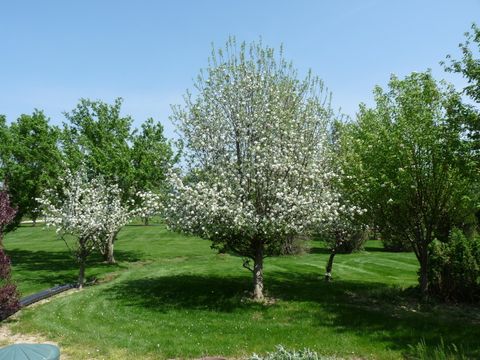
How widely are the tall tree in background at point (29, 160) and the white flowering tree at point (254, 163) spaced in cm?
1633

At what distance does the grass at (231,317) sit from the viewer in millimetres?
13016

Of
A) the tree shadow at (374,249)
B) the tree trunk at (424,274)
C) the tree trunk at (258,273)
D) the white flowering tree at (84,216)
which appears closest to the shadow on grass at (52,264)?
the white flowering tree at (84,216)

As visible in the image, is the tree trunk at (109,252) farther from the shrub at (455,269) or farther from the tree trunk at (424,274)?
the shrub at (455,269)

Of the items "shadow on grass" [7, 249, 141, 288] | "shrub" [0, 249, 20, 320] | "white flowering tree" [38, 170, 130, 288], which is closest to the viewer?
"shrub" [0, 249, 20, 320]

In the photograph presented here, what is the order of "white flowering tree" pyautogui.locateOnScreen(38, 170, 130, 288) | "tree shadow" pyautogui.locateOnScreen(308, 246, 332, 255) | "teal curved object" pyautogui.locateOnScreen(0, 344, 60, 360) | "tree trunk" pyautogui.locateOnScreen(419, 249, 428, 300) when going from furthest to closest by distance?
"tree shadow" pyautogui.locateOnScreen(308, 246, 332, 255)
"white flowering tree" pyautogui.locateOnScreen(38, 170, 130, 288)
"tree trunk" pyautogui.locateOnScreen(419, 249, 428, 300)
"teal curved object" pyautogui.locateOnScreen(0, 344, 60, 360)

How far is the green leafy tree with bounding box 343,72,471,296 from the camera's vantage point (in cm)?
1719

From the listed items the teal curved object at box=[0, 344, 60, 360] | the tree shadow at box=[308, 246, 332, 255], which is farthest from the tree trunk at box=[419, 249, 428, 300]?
the tree shadow at box=[308, 246, 332, 255]

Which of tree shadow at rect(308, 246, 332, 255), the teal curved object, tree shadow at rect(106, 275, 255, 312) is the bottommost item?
tree shadow at rect(106, 275, 255, 312)

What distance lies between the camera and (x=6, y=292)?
15.2m

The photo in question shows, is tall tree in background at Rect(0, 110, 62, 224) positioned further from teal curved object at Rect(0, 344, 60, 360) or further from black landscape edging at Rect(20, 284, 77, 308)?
teal curved object at Rect(0, 344, 60, 360)

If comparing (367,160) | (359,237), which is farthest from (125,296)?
(359,237)

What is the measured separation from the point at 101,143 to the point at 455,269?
26529mm

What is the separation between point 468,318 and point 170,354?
11305 mm

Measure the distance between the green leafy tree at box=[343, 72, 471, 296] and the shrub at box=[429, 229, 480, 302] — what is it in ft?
1.88
